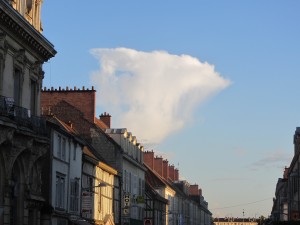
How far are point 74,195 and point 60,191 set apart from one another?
124 inches

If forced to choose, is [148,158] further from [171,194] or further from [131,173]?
[131,173]

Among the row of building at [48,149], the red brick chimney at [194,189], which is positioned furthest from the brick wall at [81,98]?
the red brick chimney at [194,189]

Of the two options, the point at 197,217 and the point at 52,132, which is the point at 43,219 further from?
the point at 197,217

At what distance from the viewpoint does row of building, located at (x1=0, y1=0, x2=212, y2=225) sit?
32.1 metres

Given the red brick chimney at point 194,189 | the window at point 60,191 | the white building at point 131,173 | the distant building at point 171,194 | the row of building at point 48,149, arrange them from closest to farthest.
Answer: the row of building at point 48,149
the window at point 60,191
the white building at point 131,173
the distant building at point 171,194
the red brick chimney at point 194,189

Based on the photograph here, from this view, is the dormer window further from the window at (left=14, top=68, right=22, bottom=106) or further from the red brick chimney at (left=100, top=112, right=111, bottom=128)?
the red brick chimney at (left=100, top=112, right=111, bottom=128)

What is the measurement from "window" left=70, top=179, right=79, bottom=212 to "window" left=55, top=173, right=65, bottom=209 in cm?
185

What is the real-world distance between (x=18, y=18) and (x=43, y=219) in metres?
11.2

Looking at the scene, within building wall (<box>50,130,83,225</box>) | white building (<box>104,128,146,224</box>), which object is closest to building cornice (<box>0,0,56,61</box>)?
building wall (<box>50,130,83,225</box>)

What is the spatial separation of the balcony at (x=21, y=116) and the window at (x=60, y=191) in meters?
6.10

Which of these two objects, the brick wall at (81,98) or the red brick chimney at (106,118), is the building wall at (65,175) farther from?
the red brick chimney at (106,118)

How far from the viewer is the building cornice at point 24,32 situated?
31094 millimetres

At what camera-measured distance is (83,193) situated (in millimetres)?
44688

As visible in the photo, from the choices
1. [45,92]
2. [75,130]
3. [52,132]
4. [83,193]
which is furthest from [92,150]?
[52,132]
